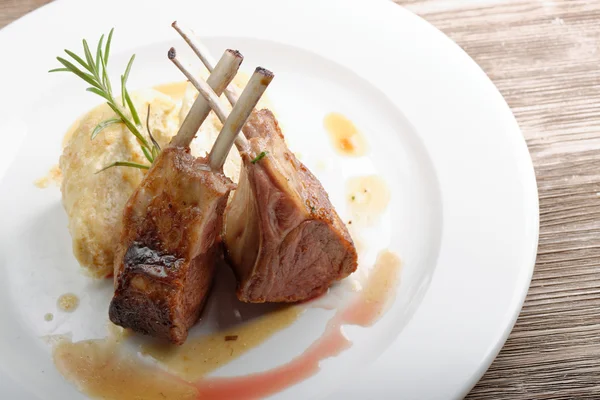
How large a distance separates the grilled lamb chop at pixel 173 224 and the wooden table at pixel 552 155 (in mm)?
1268

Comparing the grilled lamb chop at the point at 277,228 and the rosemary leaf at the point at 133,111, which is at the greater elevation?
the rosemary leaf at the point at 133,111

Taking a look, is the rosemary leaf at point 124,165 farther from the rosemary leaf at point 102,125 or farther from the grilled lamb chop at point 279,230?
the grilled lamb chop at point 279,230

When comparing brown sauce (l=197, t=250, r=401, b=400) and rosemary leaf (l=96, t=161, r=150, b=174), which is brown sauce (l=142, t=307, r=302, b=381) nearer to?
brown sauce (l=197, t=250, r=401, b=400)

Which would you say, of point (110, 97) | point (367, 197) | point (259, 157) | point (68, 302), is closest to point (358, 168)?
point (367, 197)

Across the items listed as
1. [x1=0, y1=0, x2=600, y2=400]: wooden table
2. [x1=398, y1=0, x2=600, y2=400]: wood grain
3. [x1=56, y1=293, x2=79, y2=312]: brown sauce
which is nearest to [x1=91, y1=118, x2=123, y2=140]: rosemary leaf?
[x1=56, y1=293, x2=79, y2=312]: brown sauce

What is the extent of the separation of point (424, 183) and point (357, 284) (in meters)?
0.65

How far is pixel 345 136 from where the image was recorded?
3.63m

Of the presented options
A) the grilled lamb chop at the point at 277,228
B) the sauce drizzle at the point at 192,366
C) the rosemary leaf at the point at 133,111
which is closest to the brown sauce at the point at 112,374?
the sauce drizzle at the point at 192,366

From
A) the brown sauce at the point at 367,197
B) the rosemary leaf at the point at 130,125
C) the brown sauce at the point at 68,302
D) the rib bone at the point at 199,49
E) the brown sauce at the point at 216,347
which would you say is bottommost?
the brown sauce at the point at 216,347

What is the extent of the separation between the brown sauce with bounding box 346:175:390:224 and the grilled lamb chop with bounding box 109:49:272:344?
2.79ft

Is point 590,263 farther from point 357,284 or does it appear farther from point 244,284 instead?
point 244,284

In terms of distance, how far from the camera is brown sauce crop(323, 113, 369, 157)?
357 cm

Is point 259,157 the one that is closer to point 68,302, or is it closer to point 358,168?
point 358,168

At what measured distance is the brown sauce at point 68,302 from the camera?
2.99 m
